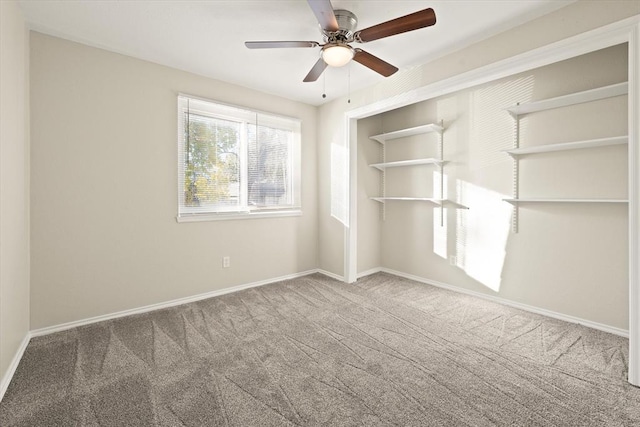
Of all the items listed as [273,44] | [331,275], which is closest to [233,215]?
[331,275]

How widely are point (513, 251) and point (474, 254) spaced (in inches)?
17.1

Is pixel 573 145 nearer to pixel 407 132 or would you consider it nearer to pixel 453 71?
pixel 453 71

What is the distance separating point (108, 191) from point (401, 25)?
9.44 feet

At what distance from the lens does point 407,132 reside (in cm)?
399

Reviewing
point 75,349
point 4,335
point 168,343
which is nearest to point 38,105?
point 4,335

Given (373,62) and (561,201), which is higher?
(373,62)

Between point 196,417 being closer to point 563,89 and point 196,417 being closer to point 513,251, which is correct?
point 513,251

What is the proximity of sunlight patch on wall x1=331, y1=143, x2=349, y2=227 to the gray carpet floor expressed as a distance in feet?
4.92

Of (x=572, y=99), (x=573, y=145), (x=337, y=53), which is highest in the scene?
(x=337, y=53)

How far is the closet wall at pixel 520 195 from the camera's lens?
2568mm

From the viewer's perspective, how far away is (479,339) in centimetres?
244

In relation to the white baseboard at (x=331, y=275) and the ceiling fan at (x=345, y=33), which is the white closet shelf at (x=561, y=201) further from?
the white baseboard at (x=331, y=275)

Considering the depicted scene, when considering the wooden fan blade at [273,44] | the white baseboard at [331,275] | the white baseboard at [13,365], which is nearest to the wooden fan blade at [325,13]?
the wooden fan blade at [273,44]

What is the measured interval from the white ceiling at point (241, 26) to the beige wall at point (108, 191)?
0.28 metres
